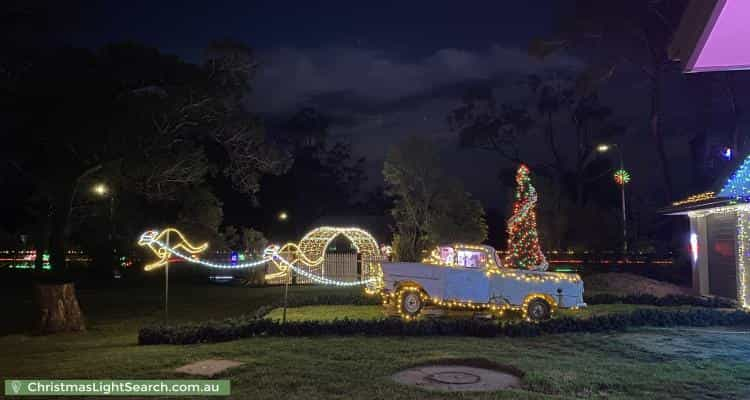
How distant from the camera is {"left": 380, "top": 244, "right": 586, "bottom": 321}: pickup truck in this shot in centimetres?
1345

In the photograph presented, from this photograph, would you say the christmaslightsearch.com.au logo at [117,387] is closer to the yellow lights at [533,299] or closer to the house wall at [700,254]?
the yellow lights at [533,299]

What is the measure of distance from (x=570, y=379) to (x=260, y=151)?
16.2 m

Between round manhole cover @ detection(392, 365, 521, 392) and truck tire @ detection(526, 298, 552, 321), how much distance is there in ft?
17.3

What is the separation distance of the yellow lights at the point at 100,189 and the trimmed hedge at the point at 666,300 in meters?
16.1

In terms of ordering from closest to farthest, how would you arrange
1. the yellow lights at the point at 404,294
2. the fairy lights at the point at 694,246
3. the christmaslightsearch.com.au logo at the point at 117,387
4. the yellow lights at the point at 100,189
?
the christmaslightsearch.com.au logo at the point at 117,387, the yellow lights at the point at 404,294, the fairy lights at the point at 694,246, the yellow lights at the point at 100,189

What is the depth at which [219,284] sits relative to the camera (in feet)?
93.0

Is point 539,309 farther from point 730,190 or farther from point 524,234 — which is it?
point 730,190

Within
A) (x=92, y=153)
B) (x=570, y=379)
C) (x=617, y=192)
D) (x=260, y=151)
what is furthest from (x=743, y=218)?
(x=617, y=192)

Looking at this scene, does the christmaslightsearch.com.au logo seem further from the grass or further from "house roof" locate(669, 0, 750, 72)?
the grass

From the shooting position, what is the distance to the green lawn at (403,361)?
724cm

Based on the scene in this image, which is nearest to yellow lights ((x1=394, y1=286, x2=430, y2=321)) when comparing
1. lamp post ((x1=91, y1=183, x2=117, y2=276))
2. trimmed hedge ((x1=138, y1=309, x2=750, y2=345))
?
trimmed hedge ((x1=138, y1=309, x2=750, y2=345))

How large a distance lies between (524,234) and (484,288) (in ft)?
14.6

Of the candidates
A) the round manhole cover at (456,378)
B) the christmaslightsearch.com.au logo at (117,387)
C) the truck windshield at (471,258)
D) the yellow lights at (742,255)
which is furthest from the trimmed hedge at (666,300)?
the christmaslightsearch.com.au logo at (117,387)

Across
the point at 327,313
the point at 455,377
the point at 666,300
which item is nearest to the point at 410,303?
the point at 327,313
